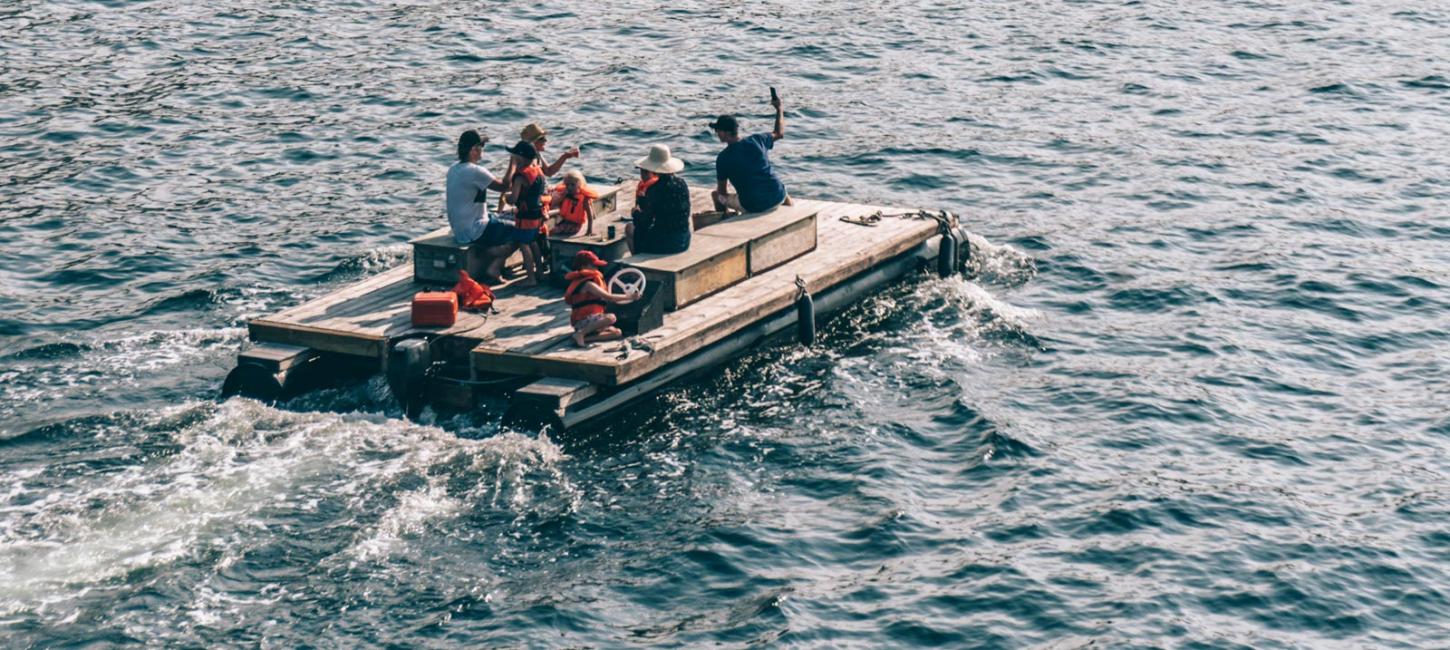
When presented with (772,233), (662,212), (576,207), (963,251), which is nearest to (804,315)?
(772,233)

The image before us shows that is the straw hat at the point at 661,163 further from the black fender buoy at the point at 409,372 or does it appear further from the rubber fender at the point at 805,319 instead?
the black fender buoy at the point at 409,372

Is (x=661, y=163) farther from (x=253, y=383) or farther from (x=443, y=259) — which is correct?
(x=253, y=383)

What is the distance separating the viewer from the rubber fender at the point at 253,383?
21.9 m

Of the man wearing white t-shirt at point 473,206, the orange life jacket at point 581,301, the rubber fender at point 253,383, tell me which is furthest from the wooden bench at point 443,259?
the rubber fender at point 253,383

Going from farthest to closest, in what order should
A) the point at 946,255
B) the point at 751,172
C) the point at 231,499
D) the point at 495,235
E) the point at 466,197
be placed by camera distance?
the point at 946,255 → the point at 751,172 → the point at 495,235 → the point at 466,197 → the point at 231,499

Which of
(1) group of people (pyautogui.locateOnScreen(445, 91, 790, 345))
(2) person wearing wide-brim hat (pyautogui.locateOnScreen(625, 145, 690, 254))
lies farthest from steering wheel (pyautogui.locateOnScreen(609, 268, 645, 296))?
(2) person wearing wide-brim hat (pyautogui.locateOnScreen(625, 145, 690, 254))

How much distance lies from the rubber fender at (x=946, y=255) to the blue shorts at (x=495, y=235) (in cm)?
652

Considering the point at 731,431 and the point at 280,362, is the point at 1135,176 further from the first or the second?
the point at 280,362

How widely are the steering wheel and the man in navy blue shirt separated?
3.48 meters

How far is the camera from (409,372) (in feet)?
70.9

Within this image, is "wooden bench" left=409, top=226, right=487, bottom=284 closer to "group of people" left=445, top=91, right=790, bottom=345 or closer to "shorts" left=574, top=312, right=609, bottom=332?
"group of people" left=445, top=91, right=790, bottom=345

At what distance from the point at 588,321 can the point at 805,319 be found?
343 centimetres

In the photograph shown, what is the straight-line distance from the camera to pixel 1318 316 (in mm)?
26453

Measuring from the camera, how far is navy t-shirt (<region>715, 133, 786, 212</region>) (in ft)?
84.3
